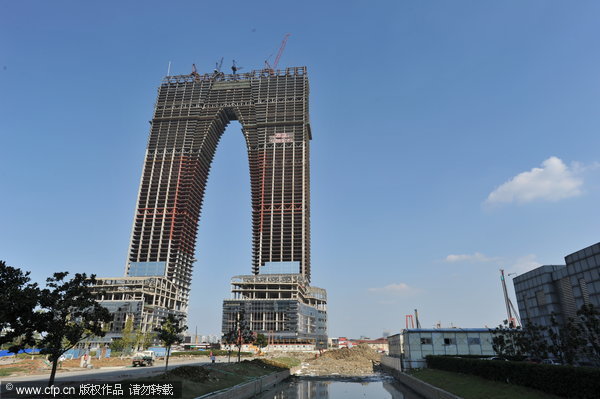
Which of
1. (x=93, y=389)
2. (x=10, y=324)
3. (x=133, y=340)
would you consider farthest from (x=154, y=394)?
(x=133, y=340)

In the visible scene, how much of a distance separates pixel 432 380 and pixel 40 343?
4657 centimetres

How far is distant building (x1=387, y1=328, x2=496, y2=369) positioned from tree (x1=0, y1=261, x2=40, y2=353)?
5944cm

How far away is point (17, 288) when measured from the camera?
27.2m

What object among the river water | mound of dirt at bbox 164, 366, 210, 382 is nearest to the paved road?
mound of dirt at bbox 164, 366, 210, 382

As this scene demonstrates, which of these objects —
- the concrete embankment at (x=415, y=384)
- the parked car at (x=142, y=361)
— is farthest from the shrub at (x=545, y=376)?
the parked car at (x=142, y=361)

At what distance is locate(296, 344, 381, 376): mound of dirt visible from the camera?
91375 millimetres

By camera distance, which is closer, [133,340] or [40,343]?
[40,343]

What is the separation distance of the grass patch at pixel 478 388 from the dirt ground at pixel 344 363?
43132 millimetres

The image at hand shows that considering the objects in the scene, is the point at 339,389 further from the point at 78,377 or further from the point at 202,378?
the point at 78,377

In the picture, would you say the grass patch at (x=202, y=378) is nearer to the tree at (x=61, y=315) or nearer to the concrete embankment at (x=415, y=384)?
the tree at (x=61, y=315)

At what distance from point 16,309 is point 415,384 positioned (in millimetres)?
53249

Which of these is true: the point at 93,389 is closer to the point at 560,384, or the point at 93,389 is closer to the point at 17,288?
the point at 17,288

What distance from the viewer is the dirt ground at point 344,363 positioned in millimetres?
91312

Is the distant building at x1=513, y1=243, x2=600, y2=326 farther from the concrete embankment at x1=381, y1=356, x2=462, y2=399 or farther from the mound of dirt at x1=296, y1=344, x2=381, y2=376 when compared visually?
the mound of dirt at x1=296, y1=344, x2=381, y2=376
